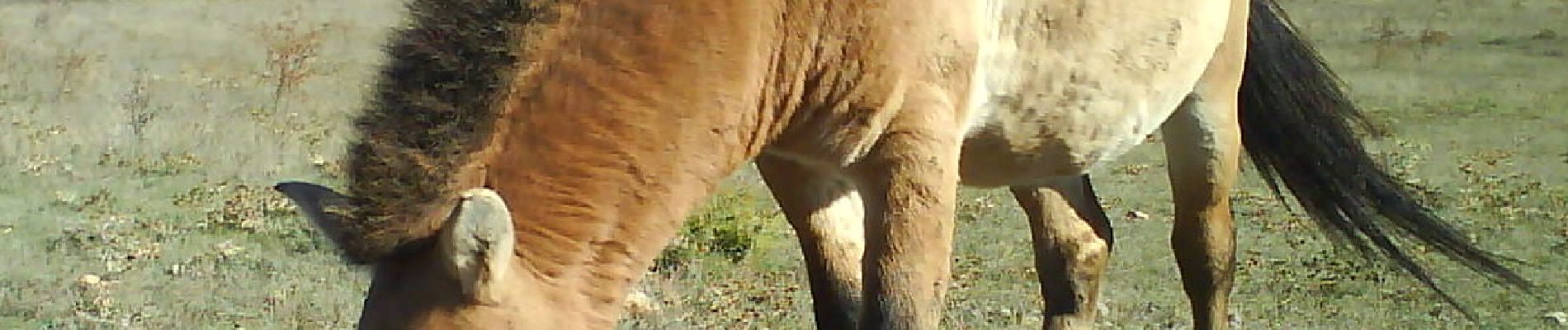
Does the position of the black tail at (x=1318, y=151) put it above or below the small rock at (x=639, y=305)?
above

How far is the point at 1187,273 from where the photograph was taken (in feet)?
16.9

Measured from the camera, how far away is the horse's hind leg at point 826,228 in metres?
3.97

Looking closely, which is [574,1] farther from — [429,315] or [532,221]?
[429,315]

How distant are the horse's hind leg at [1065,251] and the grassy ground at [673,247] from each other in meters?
0.28

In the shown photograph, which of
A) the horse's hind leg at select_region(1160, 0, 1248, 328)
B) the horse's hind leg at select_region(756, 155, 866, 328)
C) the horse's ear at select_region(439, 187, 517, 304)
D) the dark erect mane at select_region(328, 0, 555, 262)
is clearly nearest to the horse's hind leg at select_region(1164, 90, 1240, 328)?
the horse's hind leg at select_region(1160, 0, 1248, 328)

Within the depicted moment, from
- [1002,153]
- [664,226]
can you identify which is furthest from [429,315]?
[1002,153]

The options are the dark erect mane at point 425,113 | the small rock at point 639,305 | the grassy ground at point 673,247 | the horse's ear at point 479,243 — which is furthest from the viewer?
the grassy ground at point 673,247

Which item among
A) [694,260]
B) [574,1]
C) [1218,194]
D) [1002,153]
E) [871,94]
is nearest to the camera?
[574,1]

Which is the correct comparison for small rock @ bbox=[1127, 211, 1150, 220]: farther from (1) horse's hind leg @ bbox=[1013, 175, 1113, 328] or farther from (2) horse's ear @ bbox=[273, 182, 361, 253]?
(2) horse's ear @ bbox=[273, 182, 361, 253]

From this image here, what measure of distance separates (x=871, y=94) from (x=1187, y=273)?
2213 millimetres

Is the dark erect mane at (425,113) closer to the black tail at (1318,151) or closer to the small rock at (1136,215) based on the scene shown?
the black tail at (1318,151)

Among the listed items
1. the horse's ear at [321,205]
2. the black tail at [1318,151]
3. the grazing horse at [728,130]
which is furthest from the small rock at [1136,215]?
the horse's ear at [321,205]

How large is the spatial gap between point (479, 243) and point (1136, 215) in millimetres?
5392

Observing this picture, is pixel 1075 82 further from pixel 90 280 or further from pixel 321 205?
pixel 90 280
